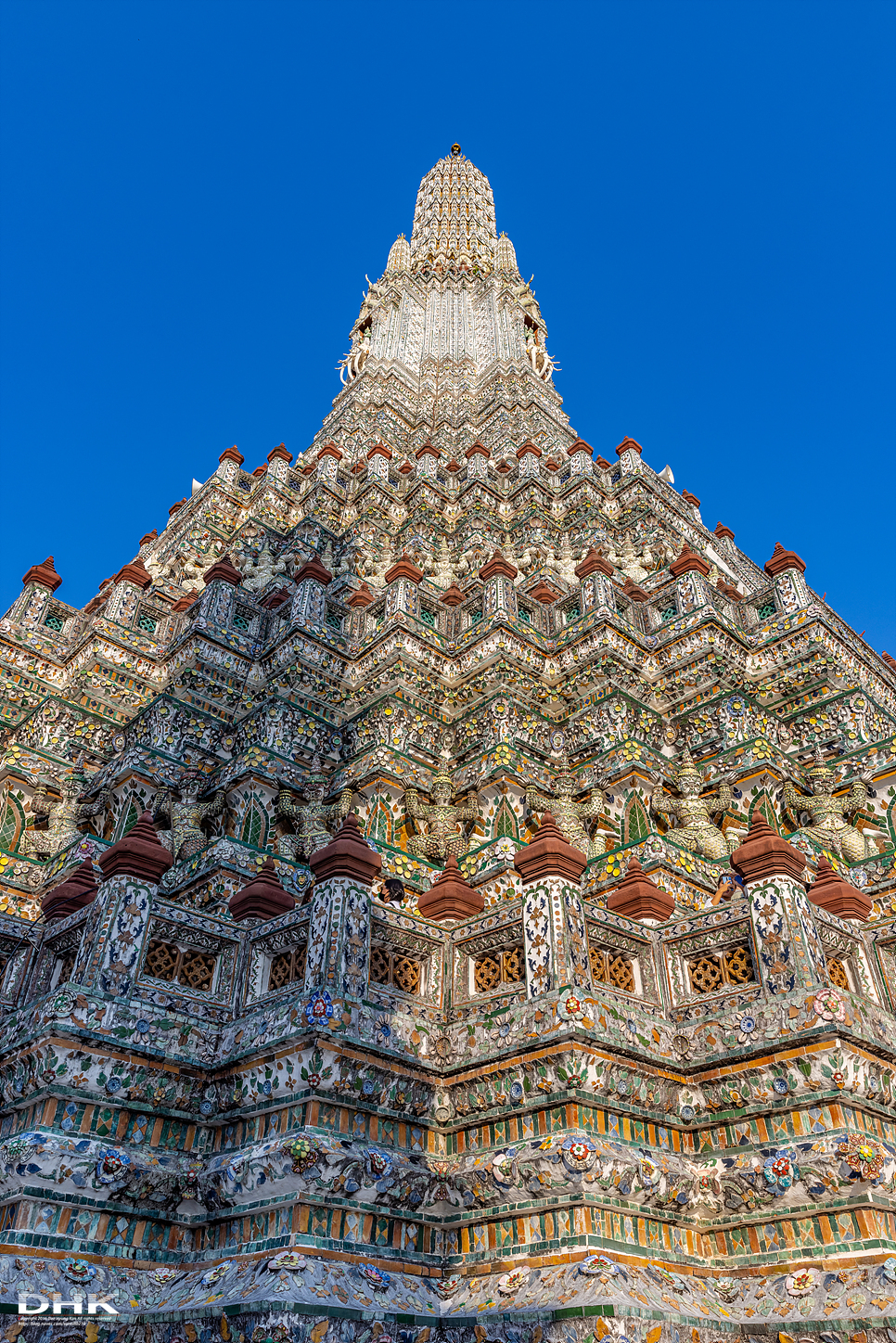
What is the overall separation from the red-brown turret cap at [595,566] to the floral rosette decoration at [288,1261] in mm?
13364

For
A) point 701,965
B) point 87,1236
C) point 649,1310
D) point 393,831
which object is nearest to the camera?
point 649,1310

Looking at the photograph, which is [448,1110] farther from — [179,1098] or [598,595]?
[598,595]

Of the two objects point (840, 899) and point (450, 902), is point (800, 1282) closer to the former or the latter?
point (840, 899)

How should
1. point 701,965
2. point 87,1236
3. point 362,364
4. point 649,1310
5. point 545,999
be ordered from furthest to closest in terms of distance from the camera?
point 362,364, point 701,965, point 545,999, point 87,1236, point 649,1310

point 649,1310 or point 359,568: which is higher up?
point 359,568

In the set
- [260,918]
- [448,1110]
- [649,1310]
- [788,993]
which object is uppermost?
[260,918]

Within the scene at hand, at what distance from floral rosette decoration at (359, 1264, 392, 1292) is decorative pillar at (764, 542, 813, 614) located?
12.8 metres

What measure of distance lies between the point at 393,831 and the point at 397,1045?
→ 5.21 metres

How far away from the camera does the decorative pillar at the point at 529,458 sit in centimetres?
2522

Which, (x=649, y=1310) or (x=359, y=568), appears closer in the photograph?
(x=649, y=1310)

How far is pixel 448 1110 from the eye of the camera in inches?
363

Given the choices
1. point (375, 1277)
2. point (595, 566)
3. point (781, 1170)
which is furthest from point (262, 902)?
point (595, 566)

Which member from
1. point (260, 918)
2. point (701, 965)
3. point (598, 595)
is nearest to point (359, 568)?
point (598, 595)

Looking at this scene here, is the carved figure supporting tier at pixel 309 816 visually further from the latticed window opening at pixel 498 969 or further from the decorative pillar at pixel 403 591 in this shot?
the decorative pillar at pixel 403 591
